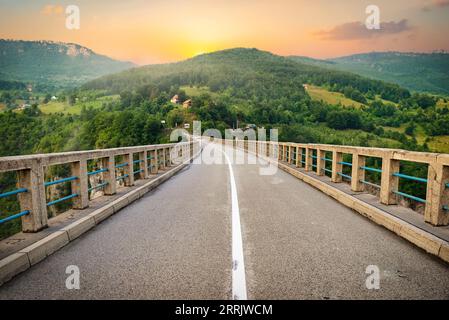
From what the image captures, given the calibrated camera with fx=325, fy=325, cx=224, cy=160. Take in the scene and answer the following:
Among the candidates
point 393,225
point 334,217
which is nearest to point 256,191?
point 334,217

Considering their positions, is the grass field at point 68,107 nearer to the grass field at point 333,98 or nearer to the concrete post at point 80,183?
the grass field at point 333,98

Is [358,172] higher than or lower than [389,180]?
lower

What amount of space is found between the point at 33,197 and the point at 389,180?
666 cm

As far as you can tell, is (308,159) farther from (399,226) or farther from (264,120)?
(264,120)

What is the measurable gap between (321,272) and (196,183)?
876 cm

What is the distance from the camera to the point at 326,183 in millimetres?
10336

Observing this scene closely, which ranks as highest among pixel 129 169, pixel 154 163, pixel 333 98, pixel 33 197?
pixel 333 98

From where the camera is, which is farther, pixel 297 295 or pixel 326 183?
pixel 326 183

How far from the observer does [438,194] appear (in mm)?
5113

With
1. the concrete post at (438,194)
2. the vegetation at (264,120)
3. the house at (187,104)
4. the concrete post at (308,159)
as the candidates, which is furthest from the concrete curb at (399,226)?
the house at (187,104)

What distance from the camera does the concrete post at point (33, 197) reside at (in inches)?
193

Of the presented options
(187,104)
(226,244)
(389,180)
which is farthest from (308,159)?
(187,104)

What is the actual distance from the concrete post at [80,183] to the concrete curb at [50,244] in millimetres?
420
